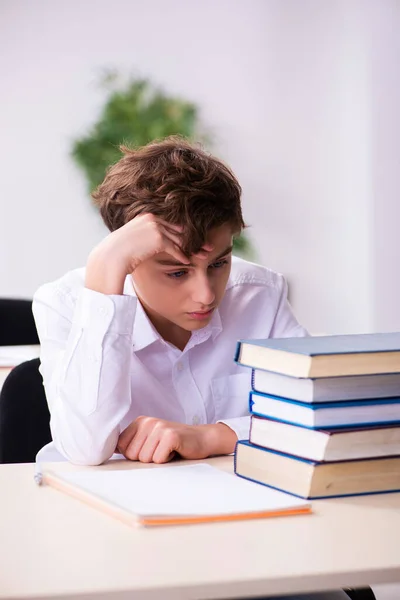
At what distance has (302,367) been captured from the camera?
3.52 feet

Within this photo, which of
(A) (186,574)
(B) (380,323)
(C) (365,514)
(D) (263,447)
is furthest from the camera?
(B) (380,323)

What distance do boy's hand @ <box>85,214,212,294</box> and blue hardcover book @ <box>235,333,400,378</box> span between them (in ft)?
1.14

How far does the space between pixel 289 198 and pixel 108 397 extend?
177 inches

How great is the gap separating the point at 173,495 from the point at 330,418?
212mm

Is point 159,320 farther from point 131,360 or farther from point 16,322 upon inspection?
point 16,322

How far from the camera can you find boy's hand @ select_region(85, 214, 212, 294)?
146cm

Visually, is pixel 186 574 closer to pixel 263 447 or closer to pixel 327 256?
pixel 263 447

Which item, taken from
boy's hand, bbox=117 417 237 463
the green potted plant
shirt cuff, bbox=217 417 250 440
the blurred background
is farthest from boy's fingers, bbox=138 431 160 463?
the blurred background

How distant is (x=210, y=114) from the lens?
5754 mm

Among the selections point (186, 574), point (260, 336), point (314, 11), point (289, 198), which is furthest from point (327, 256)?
point (186, 574)

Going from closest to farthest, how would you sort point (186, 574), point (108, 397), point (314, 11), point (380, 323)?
point (186, 574), point (108, 397), point (380, 323), point (314, 11)

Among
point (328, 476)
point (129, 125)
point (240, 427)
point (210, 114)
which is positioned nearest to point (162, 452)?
point (240, 427)

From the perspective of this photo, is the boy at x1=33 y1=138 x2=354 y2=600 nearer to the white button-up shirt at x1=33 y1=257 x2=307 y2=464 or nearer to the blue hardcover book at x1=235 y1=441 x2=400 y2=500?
the white button-up shirt at x1=33 y1=257 x2=307 y2=464

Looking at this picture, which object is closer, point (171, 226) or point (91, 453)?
point (91, 453)
